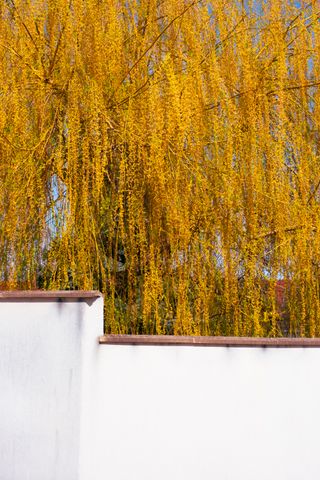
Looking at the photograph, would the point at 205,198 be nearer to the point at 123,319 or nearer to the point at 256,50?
the point at 123,319

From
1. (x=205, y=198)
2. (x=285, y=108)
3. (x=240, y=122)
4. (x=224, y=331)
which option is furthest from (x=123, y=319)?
(x=285, y=108)

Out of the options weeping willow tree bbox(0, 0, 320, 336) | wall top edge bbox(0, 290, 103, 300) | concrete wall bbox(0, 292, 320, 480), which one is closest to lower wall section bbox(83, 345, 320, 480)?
concrete wall bbox(0, 292, 320, 480)

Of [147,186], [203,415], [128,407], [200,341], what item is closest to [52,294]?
[128,407]

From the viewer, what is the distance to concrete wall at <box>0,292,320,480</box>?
3.25m

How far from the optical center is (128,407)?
10.9 ft

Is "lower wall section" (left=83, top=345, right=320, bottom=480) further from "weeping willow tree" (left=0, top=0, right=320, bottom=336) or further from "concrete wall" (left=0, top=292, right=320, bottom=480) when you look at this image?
"weeping willow tree" (left=0, top=0, right=320, bottom=336)

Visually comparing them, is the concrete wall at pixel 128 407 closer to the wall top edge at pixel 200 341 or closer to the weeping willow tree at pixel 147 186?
the wall top edge at pixel 200 341

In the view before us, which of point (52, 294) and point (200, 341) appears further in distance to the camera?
point (200, 341)

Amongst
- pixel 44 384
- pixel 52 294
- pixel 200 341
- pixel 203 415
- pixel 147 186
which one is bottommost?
pixel 203 415

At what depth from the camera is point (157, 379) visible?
338 centimetres

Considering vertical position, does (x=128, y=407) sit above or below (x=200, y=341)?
below

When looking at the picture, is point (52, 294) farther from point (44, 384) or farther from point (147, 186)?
point (147, 186)

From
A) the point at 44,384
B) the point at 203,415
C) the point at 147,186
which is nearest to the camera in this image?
the point at 44,384

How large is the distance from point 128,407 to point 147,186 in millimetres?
1817
